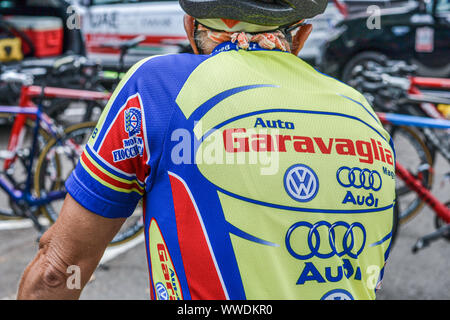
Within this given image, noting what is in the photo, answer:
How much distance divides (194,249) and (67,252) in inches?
11.7

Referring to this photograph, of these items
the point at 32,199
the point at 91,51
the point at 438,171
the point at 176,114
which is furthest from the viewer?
the point at 91,51

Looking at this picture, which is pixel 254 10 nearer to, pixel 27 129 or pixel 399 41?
pixel 27 129

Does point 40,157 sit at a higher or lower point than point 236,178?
lower

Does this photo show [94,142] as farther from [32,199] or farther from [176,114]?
[32,199]

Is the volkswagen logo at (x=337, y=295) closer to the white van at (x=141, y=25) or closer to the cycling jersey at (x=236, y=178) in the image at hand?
the cycling jersey at (x=236, y=178)

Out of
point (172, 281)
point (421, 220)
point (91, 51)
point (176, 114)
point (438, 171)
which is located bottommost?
point (91, 51)

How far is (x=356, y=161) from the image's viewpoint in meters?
1.22

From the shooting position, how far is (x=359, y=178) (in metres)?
1.22

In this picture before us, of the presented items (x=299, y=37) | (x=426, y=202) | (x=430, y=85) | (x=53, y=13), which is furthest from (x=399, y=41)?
(x=299, y=37)

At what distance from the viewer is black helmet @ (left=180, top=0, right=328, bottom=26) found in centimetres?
118

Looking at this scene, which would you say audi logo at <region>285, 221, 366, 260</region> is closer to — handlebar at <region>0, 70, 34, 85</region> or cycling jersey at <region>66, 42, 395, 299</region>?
cycling jersey at <region>66, 42, 395, 299</region>

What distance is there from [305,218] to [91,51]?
10.2 meters

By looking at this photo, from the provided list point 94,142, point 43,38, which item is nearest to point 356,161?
point 94,142

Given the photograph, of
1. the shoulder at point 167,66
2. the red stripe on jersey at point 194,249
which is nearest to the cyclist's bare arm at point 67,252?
the red stripe on jersey at point 194,249
